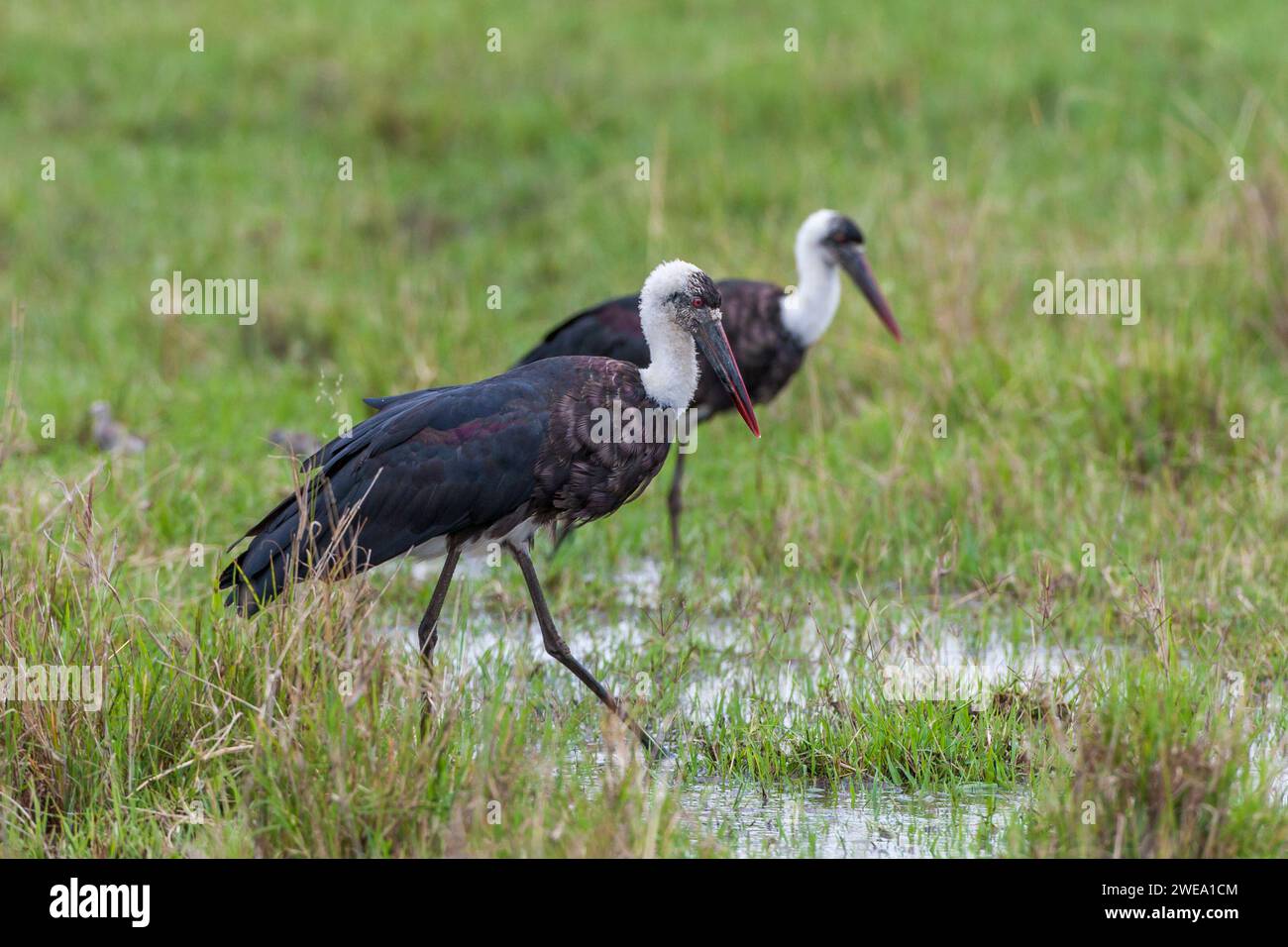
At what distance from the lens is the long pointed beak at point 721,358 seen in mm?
5324

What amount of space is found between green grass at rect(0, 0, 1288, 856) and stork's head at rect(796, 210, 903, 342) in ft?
1.00

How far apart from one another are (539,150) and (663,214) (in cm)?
139

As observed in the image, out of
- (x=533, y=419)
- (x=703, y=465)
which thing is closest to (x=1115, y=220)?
(x=703, y=465)

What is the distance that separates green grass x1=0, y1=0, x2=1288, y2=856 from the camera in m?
4.00

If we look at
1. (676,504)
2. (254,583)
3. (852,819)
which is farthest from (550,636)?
(676,504)

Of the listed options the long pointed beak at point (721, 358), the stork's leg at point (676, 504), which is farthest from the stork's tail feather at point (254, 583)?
the stork's leg at point (676, 504)

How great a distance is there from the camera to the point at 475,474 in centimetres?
488

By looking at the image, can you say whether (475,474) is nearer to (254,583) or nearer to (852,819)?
(254,583)

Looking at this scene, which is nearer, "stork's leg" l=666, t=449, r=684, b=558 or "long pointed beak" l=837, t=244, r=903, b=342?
"stork's leg" l=666, t=449, r=684, b=558

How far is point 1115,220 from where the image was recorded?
917 centimetres

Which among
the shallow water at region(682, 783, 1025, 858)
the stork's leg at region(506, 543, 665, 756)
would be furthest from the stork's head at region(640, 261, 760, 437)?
the shallow water at region(682, 783, 1025, 858)

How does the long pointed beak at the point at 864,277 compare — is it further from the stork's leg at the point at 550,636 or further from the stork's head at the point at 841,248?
the stork's leg at the point at 550,636

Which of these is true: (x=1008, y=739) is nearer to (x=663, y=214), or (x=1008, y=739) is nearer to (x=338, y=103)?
(x=663, y=214)

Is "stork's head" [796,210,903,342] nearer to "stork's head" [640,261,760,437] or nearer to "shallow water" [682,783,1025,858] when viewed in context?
"stork's head" [640,261,760,437]
